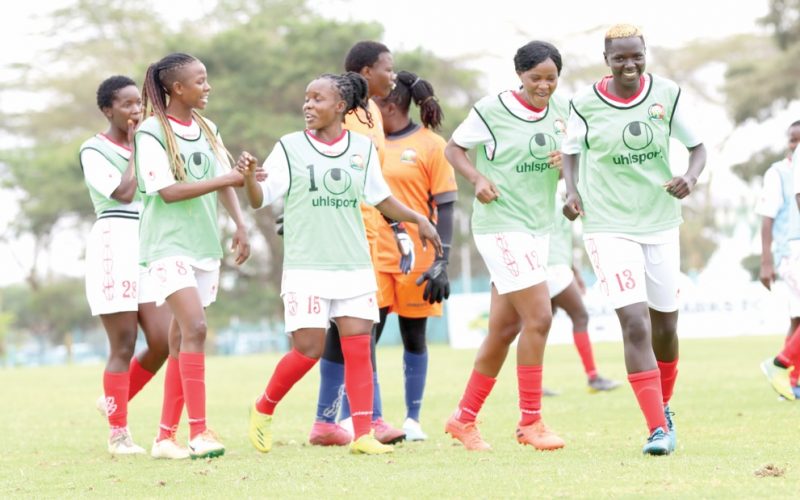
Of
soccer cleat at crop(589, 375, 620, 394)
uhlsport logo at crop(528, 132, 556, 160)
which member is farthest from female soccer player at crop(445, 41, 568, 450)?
soccer cleat at crop(589, 375, 620, 394)

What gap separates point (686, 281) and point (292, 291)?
22.5 meters

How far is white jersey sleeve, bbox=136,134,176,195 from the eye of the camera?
7.51 m

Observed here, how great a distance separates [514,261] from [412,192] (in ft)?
4.67

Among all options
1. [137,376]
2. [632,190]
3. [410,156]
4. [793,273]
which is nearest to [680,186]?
[632,190]

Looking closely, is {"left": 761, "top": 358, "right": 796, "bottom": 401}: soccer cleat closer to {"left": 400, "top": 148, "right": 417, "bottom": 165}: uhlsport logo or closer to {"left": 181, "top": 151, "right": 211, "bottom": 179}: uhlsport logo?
{"left": 400, "top": 148, "right": 417, "bottom": 165}: uhlsport logo

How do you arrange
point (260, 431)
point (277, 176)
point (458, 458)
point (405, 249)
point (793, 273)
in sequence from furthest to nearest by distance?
1. point (793, 273)
2. point (405, 249)
3. point (260, 431)
4. point (277, 176)
5. point (458, 458)

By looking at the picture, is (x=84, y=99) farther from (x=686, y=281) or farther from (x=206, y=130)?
(x=206, y=130)

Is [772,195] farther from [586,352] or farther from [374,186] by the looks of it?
[374,186]

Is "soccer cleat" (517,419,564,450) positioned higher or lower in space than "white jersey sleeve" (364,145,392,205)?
lower

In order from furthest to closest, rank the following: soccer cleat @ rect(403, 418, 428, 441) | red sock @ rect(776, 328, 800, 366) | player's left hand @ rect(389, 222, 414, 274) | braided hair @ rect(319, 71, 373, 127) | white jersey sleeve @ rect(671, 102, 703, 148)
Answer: red sock @ rect(776, 328, 800, 366) < soccer cleat @ rect(403, 418, 428, 441) < player's left hand @ rect(389, 222, 414, 274) < braided hair @ rect(319, 71, 373, 127) < white jersey sleeve @ rect(671, 102, 703, 148)

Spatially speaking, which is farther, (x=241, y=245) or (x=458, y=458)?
(x=241, y=245)

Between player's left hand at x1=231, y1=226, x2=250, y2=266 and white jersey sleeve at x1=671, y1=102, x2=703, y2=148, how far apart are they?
2452mm

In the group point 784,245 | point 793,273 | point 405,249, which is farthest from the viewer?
point 784,245

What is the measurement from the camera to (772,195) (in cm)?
1145
